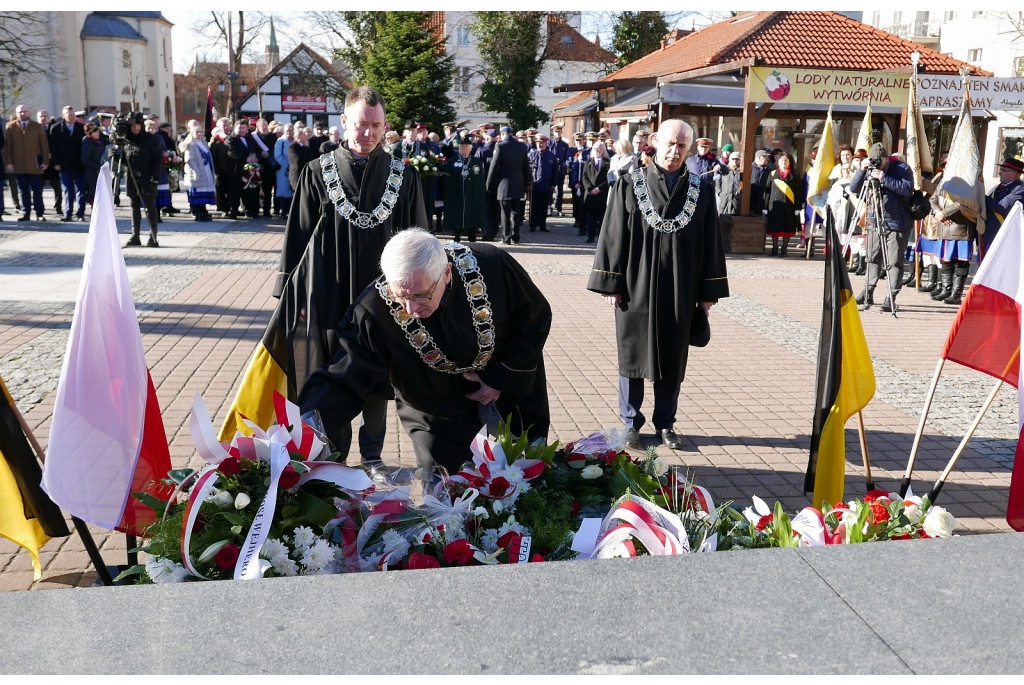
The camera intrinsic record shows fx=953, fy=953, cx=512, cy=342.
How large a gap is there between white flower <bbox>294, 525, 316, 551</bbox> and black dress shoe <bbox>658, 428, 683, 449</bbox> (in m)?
3.57

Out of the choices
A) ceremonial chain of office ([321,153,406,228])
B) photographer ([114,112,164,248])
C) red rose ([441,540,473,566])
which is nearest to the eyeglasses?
red rose ([441,540,473,566])

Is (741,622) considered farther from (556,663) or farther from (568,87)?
(568,87)

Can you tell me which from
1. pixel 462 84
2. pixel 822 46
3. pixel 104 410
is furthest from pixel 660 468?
pixel 462 84

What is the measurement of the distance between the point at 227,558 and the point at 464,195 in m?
14.4

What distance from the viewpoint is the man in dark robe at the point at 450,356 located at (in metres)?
3.60

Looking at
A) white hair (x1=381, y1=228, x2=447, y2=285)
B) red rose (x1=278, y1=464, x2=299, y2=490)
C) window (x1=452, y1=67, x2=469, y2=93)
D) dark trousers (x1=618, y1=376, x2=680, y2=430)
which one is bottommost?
dark trousers (x1=618, y1=376, x2=680, y2=430)

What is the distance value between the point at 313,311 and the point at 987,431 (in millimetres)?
4585

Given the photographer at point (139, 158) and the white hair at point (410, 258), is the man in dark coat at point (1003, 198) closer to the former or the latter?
the white hair at point (410, 258)

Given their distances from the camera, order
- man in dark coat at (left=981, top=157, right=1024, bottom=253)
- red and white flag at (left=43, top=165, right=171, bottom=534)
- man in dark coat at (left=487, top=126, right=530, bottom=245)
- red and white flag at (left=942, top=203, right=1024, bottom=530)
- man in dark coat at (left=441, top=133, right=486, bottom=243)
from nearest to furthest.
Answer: red and white flag at (left=43, top=165, right=171, bottom=534) < red and white flag at (left=942, top=203, right=1024, bottom=530) < man in dark coat at (left=981, top=157, right=1024, bottom=253) < man in dark coat at (left=441, top=133, right=486, bottom=243) < man in dark coat at (left=487, top=126, right=530, bottom=245)

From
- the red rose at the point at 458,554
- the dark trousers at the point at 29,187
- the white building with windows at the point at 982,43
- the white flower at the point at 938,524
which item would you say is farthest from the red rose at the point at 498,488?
→ the white building with windows at the point at 982,43

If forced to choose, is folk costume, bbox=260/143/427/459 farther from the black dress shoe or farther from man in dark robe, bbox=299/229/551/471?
the black dress shoe

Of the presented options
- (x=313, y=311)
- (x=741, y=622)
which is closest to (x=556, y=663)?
(x=741, y=622)

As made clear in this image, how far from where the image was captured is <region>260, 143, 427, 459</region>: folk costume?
5043 millimetres

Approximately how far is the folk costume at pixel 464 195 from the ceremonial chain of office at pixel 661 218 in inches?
429
